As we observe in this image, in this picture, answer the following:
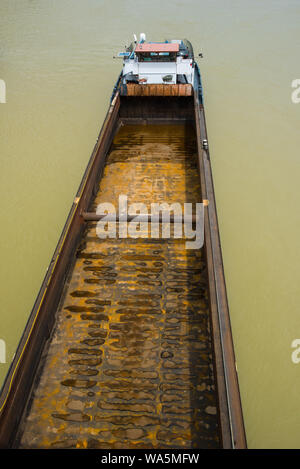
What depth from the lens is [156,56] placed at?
9.41 m

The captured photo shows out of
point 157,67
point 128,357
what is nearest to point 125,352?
point 128,357

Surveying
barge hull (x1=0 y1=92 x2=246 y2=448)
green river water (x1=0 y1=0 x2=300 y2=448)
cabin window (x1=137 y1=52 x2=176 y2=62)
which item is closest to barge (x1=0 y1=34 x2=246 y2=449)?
barge hull (x1=0 y1=92 x2=246 y2=448)

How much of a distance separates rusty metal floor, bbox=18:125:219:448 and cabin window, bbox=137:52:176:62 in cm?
646

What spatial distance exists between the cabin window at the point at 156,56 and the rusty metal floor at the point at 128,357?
21.2ft

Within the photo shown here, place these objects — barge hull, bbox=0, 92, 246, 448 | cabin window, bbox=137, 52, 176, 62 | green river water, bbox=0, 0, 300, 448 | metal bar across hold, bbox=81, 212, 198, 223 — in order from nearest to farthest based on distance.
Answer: barge hull, bbox=0, 92, 246, 448 → green river water, bbox=0, 0, 300, 448 → metal bar across hold, bbox=81, 212, 198, 223 → cabin window, bbox=137, 52, 176, 62

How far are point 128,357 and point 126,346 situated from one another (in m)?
0.14

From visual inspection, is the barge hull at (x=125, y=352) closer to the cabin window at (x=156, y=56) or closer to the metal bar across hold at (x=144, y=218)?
the metal bar across hold at (x=144, y=218)

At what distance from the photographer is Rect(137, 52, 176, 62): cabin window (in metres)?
9.31

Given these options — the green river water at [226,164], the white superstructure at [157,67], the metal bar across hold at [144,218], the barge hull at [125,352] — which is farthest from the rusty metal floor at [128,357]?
the white superstructure at [157,67]

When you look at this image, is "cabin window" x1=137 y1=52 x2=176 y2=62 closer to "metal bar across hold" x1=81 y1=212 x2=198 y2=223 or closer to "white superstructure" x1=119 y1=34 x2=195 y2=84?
"white superstructure" x1=119 y1=34 x2=195 y2=84

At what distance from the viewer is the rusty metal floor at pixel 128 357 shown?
10.6 ft

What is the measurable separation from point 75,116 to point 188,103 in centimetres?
376
